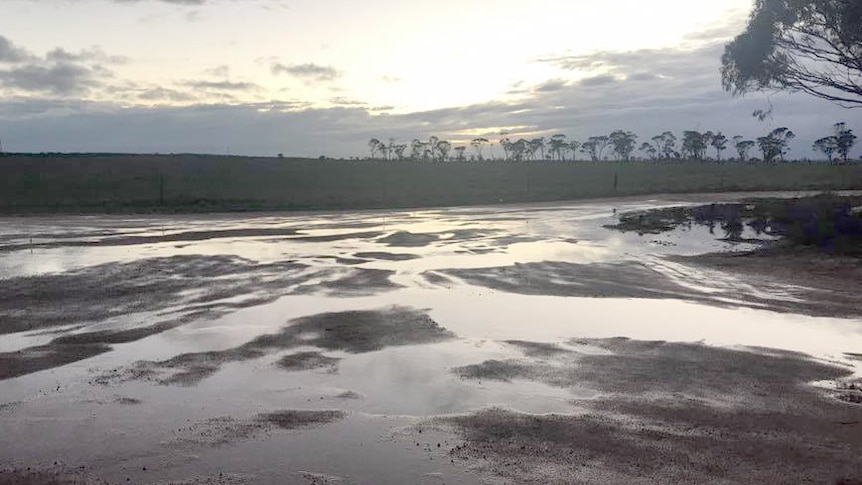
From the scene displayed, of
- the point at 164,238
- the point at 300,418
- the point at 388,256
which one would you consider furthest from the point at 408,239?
the point at 300,418

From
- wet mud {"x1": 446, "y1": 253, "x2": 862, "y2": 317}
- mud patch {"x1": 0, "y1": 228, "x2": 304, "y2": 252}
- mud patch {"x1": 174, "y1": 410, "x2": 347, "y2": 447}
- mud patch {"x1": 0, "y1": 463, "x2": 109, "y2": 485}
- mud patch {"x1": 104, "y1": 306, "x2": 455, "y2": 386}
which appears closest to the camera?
mud patch {"x1": 0, "y1": 463, "x2": 109, "y2": 485}

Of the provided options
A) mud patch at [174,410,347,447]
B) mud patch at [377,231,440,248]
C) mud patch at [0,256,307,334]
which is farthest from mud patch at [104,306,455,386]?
mud patch at [377,231,440,248]

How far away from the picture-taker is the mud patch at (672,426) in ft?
16.2

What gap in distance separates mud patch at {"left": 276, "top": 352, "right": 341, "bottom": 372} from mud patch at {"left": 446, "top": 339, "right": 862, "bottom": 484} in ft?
4.77

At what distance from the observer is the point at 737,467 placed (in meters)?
4.97

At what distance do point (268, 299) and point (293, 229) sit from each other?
16192 mm

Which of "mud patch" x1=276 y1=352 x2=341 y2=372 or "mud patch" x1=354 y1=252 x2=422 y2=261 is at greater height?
"mud patch" x1=354 y1=252 x2=422 y2=261

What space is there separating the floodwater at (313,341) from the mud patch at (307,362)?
0.03 metres

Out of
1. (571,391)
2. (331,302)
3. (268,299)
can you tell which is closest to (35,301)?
(268,299)

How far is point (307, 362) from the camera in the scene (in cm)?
805

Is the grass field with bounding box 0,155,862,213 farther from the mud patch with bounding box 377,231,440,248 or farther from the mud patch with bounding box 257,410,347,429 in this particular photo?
the mud patch with bounding box 257,410,347,429

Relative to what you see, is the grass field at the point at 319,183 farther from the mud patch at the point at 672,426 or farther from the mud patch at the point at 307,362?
the mud patch at the point at 672,426

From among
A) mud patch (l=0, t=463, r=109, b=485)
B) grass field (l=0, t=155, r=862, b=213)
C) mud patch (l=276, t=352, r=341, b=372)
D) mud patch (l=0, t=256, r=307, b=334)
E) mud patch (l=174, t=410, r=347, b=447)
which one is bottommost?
mud patch (l=276, t=352, r=341, b=372)

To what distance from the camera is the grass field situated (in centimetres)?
5284
